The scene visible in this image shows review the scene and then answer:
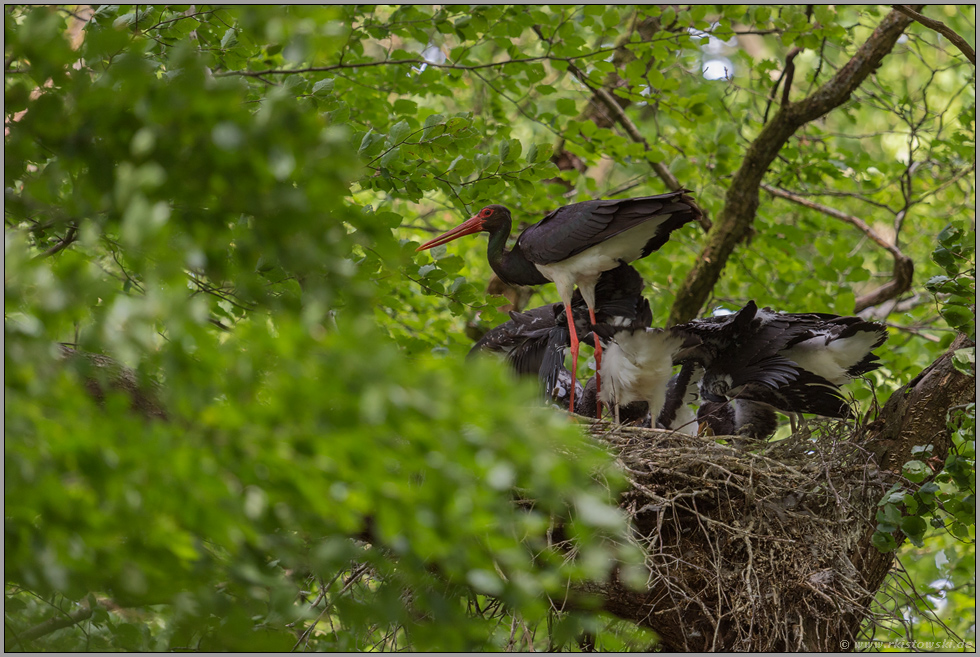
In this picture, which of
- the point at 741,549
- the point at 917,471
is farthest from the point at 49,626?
the point at 917,471

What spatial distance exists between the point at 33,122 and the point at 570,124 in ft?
13.8

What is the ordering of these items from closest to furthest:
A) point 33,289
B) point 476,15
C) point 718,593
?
point 33,289 < point 718,593 < point 476,15

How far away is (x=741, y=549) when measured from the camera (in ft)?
11.4

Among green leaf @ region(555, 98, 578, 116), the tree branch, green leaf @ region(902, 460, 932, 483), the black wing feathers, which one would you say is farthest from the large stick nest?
green leaf @ region(555, 98, 578, 116)

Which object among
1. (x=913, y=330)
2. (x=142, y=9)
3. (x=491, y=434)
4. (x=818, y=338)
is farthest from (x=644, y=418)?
(x=491, y=434)

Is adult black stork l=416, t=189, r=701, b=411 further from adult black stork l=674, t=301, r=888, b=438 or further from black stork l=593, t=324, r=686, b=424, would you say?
adult black stork l=674, t=301, r=888, b=438

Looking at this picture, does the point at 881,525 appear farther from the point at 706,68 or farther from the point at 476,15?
the point at 706,68

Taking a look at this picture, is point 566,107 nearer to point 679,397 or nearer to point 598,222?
point 598,222

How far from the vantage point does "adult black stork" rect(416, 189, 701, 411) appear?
440 cm

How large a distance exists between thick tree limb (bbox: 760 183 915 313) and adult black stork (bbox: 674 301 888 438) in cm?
186

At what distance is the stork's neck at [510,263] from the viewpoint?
16.9ft

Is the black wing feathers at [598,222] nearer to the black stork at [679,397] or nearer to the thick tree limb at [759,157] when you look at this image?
the black stork at [679,397]

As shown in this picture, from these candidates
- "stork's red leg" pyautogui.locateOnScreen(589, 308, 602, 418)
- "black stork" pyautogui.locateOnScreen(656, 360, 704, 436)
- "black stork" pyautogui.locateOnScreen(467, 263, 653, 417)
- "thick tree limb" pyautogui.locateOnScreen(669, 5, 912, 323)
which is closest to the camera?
"black stork" pyautogui.locateOnScreen(467, 263, 653, 417)

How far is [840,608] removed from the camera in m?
3.38
